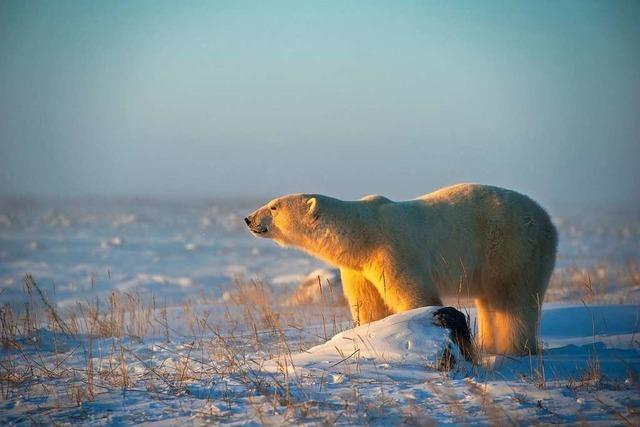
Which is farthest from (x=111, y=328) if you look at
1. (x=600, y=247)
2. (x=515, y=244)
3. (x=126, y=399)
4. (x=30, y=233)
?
(x=30, y=233)

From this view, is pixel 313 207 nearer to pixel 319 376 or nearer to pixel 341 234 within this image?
pixel 341 234

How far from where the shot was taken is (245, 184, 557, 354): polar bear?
18.1ft

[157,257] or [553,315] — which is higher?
[157,257]

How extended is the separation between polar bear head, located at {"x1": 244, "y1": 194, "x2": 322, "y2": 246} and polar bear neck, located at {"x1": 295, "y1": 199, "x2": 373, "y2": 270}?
39 mm

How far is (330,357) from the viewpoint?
4492mm

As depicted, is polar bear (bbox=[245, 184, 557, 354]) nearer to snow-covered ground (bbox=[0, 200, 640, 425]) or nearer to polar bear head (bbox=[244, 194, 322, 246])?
polar bear head (bbox=[244, 194, 322, 246])

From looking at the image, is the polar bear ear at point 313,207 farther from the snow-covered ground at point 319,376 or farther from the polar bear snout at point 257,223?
the snow-covered ground at point 319,376

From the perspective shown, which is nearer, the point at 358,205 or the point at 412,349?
the point at 412,349

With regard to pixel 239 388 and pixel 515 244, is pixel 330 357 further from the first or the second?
pixel 515 244

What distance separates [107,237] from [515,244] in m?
27.4

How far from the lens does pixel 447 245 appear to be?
18.4ft

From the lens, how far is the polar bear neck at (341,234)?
5.53m

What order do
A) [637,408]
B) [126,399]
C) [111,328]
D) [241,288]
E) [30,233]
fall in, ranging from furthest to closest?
[30,233] < [241,288] < [111,328] < [126,399] < [637,408]

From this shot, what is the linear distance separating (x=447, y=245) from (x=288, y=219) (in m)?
1.48
